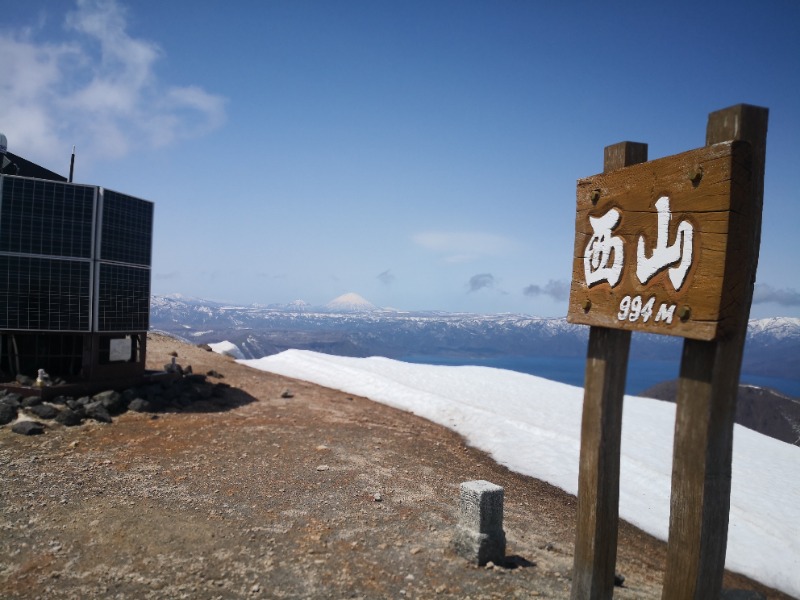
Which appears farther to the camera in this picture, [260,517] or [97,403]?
[97,403]

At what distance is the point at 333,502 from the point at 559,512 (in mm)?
5052

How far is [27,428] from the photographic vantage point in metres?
12.0

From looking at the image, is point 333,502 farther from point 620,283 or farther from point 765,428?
point 765,428

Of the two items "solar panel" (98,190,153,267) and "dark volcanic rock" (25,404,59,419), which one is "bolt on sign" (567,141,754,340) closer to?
"dark volcanic rock" (25,404,59,419)

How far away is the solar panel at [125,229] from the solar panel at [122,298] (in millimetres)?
355

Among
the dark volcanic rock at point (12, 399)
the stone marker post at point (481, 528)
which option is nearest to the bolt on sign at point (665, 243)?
the stone marker post at point (481, 528)

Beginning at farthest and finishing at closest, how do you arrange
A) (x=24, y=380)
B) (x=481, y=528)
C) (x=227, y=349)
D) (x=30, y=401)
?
(x=227, y=349) → (x=24, y=380) → (x=30, y=401) → (x=481, y=528)

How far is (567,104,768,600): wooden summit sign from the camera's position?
370 cm

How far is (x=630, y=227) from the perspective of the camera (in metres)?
4.47

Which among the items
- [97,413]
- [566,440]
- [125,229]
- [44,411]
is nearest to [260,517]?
[97,413]

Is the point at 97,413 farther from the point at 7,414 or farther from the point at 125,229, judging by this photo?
the point at 125,229

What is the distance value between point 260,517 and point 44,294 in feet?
34.0

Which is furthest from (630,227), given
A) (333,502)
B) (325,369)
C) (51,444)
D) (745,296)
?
(325,369)

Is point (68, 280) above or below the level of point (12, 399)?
above
